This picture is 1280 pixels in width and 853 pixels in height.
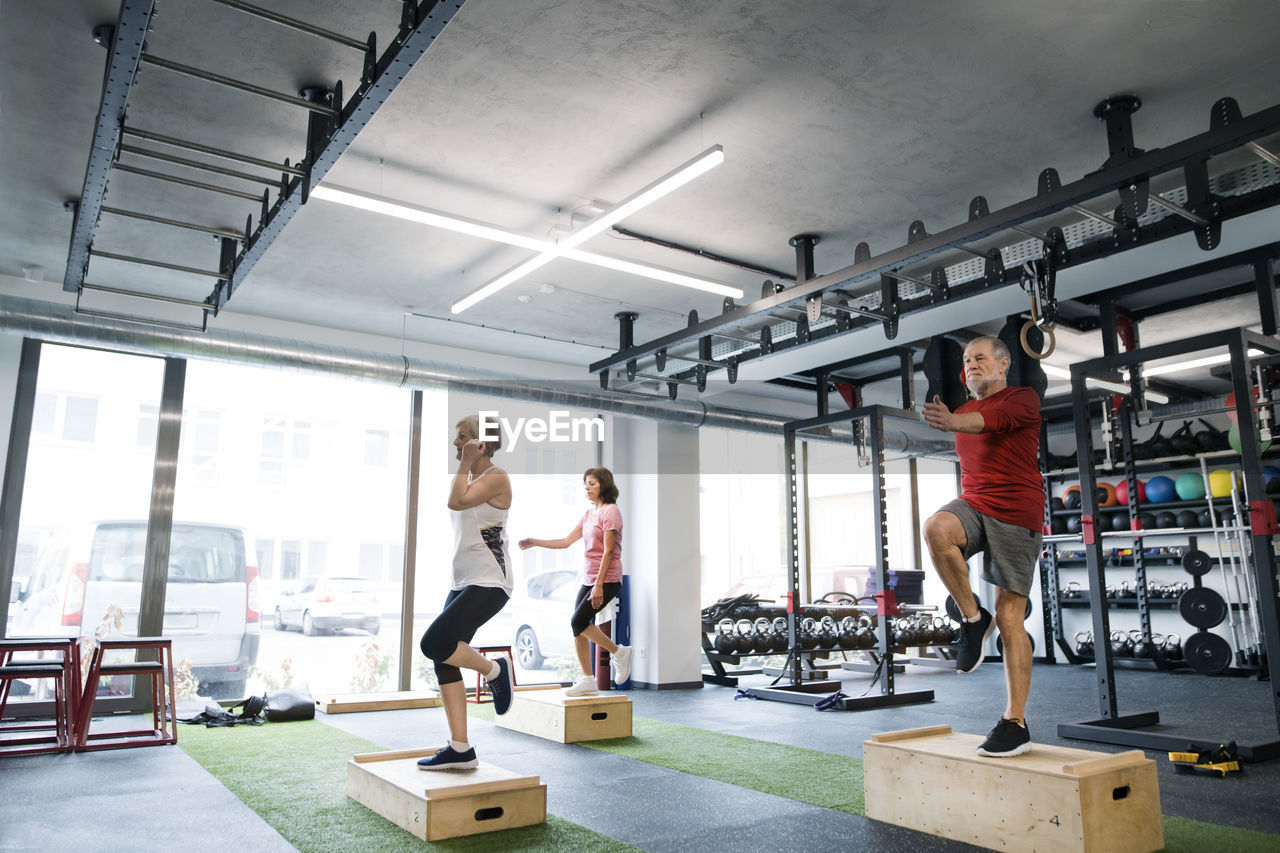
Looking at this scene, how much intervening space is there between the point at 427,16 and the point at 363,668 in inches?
229

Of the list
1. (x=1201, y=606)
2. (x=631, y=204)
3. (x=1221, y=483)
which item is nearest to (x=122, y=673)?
(x=631, y=204)

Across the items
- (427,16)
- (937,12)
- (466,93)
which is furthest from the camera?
(466,93)

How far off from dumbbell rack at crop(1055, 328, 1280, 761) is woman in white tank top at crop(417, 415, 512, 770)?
126 inches

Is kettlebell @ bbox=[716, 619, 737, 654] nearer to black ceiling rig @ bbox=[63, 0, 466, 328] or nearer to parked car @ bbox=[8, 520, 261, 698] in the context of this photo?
parked car @ bbox=[8, 520, 261, 698]

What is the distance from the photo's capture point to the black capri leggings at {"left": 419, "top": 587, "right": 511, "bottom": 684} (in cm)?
332

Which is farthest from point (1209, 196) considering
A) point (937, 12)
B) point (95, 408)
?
point (95, 408)

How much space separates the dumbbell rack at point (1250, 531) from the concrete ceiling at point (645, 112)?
1.06 m

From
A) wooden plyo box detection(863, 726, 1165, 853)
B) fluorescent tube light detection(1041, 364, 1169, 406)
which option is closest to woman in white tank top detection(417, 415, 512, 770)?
wooden plyo box detection(863, 726, 1165, 853)

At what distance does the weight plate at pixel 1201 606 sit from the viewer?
683cm

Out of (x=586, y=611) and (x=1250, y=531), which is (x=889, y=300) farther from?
(x=586, y=611)

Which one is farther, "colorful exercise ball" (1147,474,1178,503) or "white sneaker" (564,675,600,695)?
"colorful exercise ball" (1147,474,1178,503)

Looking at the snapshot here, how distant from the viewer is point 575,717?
16.2 feet

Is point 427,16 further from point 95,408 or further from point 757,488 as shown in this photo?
point 757,488

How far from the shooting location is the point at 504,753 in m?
4.71
